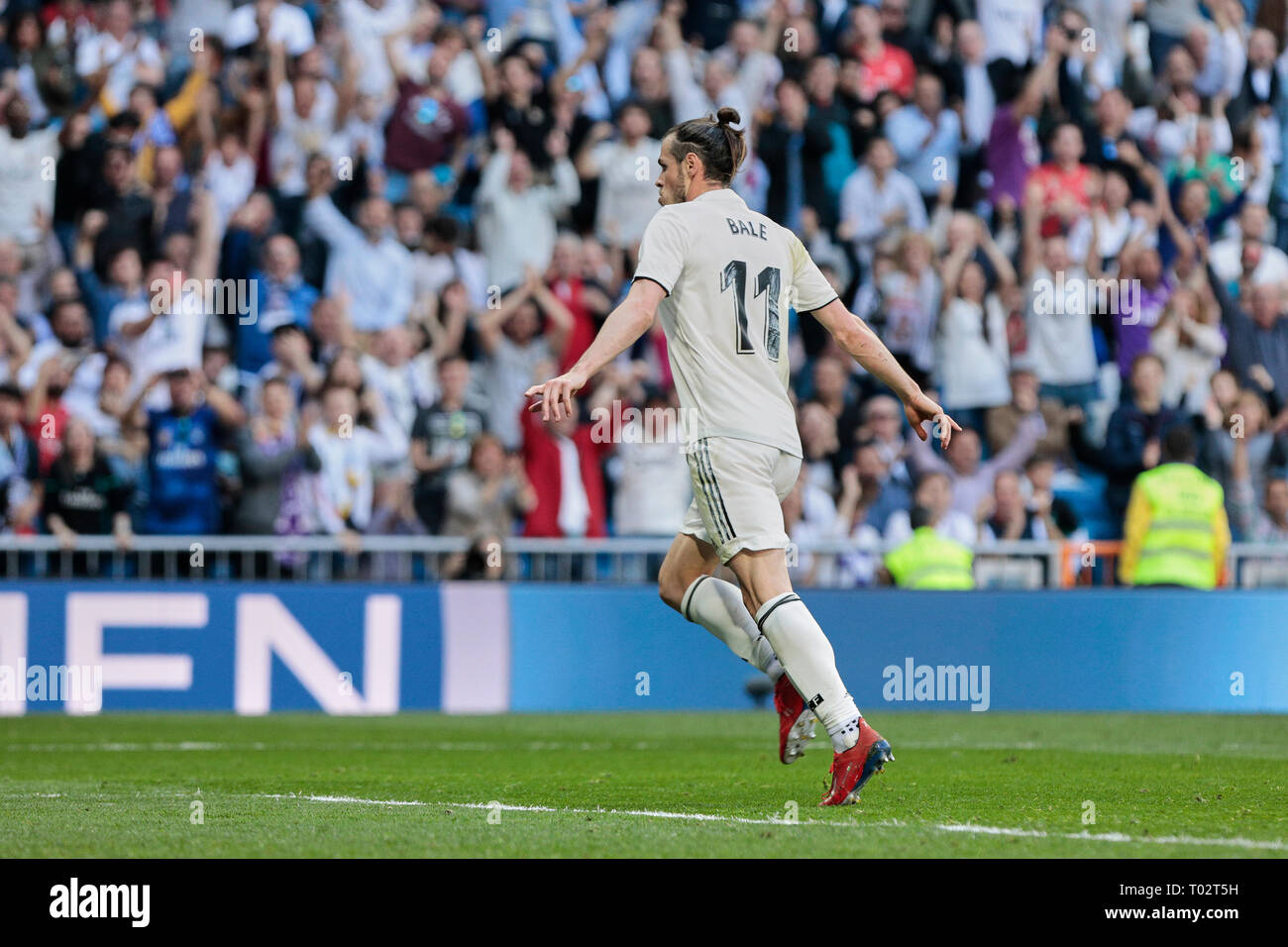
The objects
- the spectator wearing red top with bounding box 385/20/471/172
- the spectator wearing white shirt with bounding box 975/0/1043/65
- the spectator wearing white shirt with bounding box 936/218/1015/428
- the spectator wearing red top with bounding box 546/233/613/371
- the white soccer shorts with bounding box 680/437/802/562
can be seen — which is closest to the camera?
the white soccer shorts with bounding box 680/437/802/562

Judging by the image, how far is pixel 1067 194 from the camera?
16578 millimetres

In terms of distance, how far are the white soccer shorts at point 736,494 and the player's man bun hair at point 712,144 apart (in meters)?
0.96

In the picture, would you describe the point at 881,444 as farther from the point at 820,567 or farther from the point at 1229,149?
the point at 1229,149

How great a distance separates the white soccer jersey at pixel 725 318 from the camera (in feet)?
22.5

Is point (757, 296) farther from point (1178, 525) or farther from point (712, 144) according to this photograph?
point (1178, 525)

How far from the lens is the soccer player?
668 cm

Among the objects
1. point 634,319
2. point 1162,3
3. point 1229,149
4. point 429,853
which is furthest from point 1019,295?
point 429,853

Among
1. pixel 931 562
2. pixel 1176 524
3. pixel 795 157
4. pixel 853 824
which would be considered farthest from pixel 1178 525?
pixel 853 824

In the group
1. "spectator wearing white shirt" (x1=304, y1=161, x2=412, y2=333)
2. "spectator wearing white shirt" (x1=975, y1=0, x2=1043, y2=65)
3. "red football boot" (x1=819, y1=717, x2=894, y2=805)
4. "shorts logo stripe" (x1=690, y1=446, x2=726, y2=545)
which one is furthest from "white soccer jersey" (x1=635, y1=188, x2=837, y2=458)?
"spectator wearing white shirt" (x1=975, y1=0, x2=1043, y2=65)

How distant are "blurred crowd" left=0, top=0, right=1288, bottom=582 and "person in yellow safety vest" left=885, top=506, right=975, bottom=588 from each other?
8.2 inches

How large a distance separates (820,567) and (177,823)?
8400mm

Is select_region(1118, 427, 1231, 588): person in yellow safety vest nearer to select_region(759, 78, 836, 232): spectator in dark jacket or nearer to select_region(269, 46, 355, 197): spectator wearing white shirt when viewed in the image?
select_region(759, 78, 836, 232): spectator in dark jacket

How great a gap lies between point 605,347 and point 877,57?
11748 mm

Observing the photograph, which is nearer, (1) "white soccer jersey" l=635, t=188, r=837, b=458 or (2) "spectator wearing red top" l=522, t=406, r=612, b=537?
(1) "white soccer jersey" l=635, t=188, r=837, b=458
